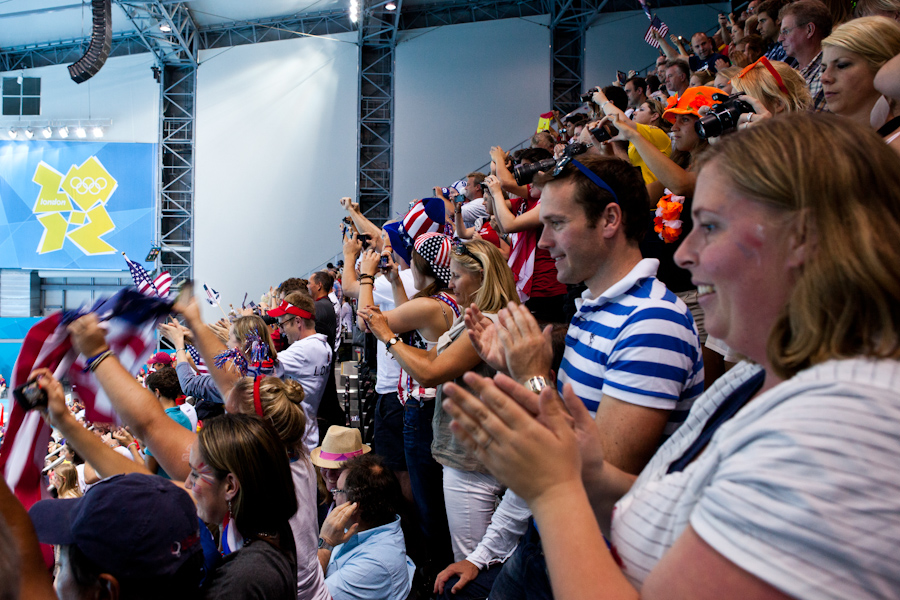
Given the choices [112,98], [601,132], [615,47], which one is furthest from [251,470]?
[112,98]

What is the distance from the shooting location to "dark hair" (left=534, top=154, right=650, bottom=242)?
1743 millimetres

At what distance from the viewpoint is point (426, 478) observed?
10.1 ft

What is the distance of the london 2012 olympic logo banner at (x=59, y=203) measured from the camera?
1409 cm

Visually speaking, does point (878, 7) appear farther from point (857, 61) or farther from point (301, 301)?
point (301, 301)

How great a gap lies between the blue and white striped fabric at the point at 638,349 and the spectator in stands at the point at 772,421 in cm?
40

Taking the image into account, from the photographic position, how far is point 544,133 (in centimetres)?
582

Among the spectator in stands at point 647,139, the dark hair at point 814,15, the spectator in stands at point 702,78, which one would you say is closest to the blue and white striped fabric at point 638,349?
the spectator in stands at point 647,139

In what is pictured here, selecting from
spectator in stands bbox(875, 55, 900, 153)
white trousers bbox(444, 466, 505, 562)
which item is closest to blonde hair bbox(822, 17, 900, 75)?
spectator in stands bbox(875, 55, 900, 153)

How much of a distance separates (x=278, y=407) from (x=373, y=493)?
750 mm

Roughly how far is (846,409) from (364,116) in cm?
1359

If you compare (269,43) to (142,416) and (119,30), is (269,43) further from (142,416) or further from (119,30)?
(142,416)

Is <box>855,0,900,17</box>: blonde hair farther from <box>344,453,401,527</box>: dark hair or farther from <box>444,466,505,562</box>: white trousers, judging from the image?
<box>344,453,401,527</box>: dark hair

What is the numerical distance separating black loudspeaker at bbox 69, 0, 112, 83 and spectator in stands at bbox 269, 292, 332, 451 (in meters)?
7.58

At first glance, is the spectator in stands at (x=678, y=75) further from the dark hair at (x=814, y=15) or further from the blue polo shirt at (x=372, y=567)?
the blue polo shirt at (x=372, y=567)
